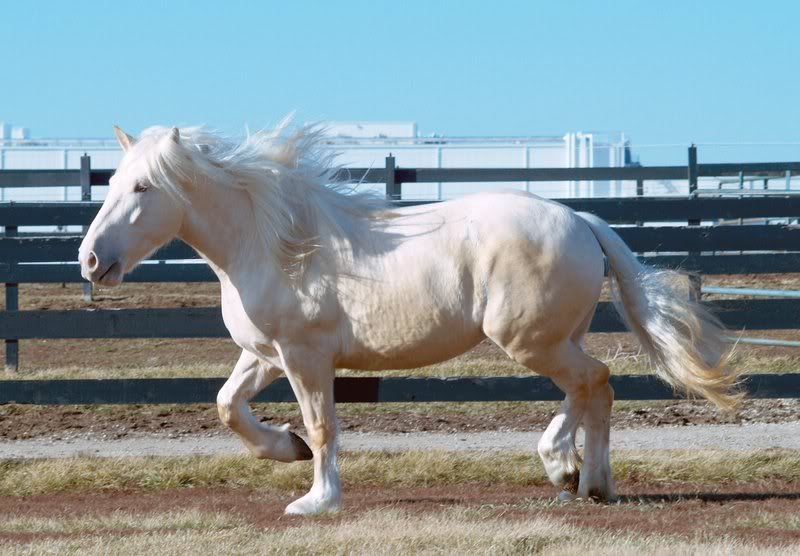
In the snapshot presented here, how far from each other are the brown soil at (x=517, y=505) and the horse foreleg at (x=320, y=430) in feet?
0.42

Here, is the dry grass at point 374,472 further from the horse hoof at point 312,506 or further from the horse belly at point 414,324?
the horse belly at point 414,324

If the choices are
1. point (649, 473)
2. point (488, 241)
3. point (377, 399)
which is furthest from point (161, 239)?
point (649, 473)

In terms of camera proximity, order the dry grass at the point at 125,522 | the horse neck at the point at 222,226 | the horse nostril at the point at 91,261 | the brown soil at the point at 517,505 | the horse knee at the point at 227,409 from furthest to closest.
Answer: the horse knee at the point at 227,409 → the horse neck at the point at 222,226 → the horse nostril at the point at 91,261 → the dry grass at the point at 125,522 → the brown soil at the point at 517,505

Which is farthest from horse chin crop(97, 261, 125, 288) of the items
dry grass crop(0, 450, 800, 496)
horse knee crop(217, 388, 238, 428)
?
dry grass crop(0, 450, 800, 496)

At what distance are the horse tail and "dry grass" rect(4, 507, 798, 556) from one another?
1116 mm

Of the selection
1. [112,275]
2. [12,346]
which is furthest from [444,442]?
[12,346]

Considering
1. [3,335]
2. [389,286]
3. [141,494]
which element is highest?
[389,286]

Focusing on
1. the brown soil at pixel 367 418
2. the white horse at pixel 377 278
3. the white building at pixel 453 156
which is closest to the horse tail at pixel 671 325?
the white horse at pixel 377 278

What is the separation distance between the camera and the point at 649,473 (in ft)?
23.9

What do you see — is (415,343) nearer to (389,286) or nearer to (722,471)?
(389,286)

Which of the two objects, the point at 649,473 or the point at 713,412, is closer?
the point at 649,473

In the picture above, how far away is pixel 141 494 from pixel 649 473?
286cm

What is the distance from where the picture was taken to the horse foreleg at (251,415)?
6.40 meters

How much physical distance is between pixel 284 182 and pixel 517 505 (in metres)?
1.94
